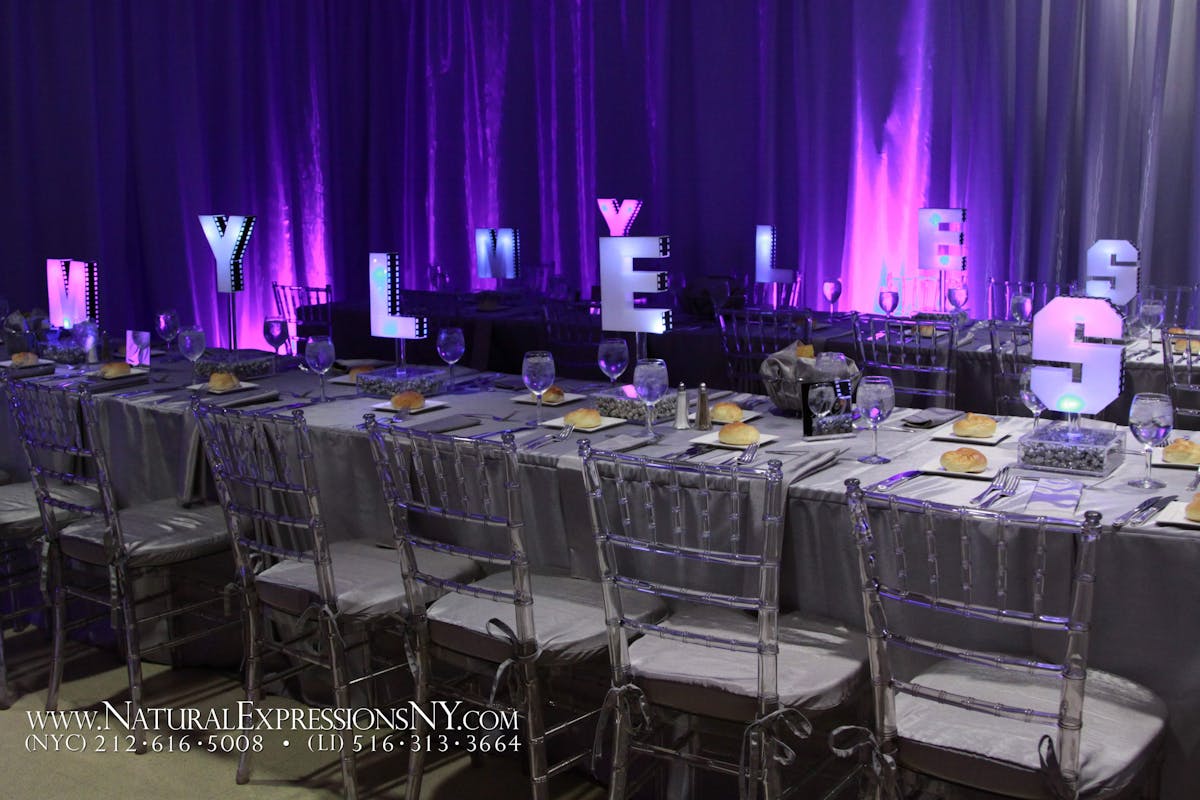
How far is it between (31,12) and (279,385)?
4194 millimetres

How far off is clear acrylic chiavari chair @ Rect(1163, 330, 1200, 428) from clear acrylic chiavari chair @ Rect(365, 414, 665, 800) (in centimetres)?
226

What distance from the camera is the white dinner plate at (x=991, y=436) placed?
2918 mm

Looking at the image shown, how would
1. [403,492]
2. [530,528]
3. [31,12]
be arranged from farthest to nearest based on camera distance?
[31,12]
[530,528]
[403,492]

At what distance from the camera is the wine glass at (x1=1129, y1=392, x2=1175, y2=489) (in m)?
2.46

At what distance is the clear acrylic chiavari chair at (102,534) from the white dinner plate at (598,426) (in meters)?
0.99

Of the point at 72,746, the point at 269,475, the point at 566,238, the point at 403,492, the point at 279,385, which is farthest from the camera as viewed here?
the point at 566,238

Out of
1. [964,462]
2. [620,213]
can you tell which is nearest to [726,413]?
[964,462]

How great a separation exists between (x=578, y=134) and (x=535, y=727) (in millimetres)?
5668

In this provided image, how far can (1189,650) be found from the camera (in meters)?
2.21

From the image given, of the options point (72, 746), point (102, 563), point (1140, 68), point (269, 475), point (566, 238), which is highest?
point (1140, 68)

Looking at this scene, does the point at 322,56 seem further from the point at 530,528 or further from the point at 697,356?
the point at 530,528

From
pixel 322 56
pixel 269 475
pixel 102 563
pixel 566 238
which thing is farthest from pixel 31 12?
pixel 269 475

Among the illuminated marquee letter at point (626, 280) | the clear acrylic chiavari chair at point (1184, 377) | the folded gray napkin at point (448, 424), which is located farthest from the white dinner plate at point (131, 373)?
the clear acrylic chiavari chair at point (1184, 377)

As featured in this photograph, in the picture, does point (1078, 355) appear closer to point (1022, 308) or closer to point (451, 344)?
point (451, 344)
